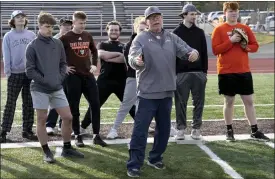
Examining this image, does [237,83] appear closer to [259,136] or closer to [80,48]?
[259,136]

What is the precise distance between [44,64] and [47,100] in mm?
442

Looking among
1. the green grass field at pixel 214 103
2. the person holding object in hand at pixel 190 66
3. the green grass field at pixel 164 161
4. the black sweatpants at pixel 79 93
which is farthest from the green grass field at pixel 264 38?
the black sweatpants at pixel 79 93

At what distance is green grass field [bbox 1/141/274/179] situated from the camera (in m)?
5.30

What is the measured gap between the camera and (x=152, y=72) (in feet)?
17.1

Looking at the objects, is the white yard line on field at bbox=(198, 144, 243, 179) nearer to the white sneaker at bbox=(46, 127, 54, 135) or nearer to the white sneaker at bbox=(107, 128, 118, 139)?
the white sneaker at bbox=(107, 128, 118, 139)

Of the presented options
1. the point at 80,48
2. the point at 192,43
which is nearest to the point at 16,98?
the point at 80,48

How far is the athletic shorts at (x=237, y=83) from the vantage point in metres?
6.81

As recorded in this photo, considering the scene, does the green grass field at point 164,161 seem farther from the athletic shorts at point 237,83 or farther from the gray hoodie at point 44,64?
the gray hoodie at point 44,64

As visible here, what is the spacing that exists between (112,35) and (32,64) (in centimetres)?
189

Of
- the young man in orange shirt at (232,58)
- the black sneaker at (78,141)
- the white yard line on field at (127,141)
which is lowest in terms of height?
the white yard line on field at (127,141)

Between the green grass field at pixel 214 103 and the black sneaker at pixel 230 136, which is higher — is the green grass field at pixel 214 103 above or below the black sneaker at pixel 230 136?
below

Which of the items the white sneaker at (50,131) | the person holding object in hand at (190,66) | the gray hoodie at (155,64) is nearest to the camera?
the gray hoodie at (155,64)

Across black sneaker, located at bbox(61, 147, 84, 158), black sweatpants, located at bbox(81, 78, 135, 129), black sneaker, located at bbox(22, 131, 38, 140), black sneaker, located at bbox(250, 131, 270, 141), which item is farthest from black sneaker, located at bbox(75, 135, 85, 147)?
black sneaker, located at bbox(250, 131, 270, 141)

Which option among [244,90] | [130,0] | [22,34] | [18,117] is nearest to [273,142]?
[244,90]
